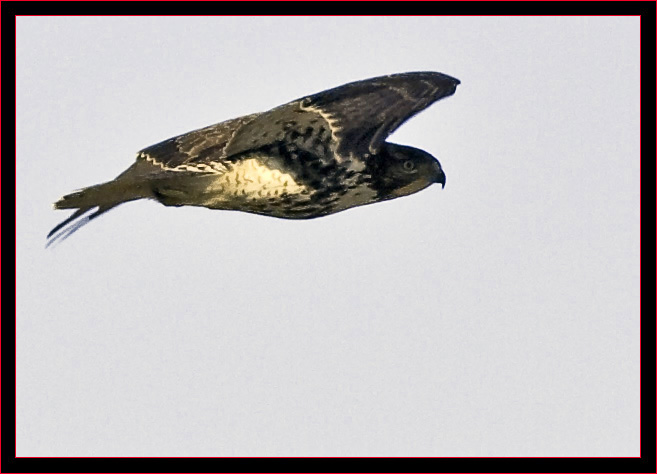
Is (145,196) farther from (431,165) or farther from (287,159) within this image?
(431,165)

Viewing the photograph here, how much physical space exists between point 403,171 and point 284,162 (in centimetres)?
121

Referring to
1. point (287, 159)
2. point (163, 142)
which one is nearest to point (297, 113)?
point (287, 159)

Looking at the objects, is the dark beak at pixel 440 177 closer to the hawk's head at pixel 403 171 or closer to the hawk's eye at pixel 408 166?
the hawk's head at pixel 403 171

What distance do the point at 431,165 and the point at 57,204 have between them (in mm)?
3218

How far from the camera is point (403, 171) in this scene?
50.9 feet

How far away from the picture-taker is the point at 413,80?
14500 mm

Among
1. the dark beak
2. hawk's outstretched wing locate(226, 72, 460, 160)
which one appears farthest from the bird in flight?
the dark beak

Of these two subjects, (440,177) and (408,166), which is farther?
(440,177)

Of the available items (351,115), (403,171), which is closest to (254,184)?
(351,115)

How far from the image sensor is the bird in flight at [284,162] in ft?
46.8

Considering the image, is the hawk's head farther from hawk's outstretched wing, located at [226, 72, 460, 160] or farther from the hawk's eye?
hawk's outstretched wing, located at [226, 72, 460, 160]

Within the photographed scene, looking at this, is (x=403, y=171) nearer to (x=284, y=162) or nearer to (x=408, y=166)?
(x=408, y=166)

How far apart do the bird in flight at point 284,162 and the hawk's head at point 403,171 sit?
0.02 m

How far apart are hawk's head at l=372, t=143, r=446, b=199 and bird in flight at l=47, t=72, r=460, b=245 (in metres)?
0.02
